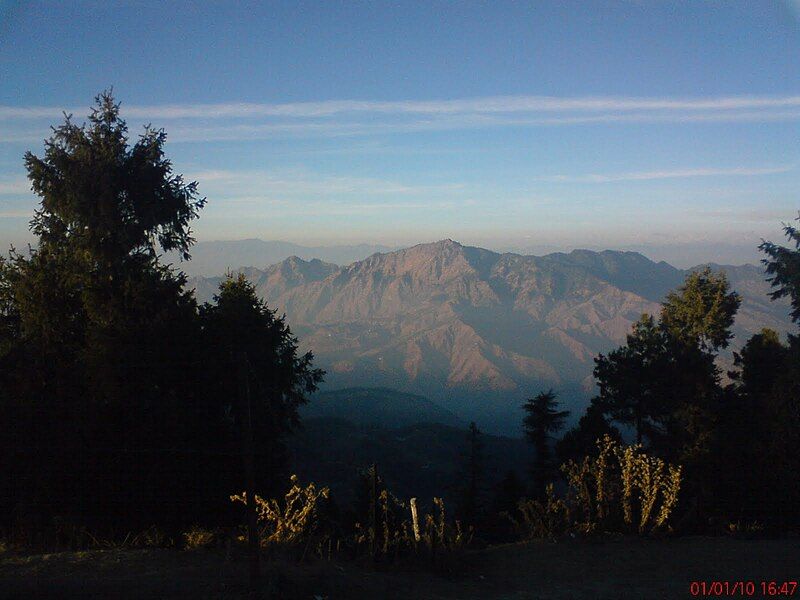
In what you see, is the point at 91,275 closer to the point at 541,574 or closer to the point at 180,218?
the point at 180,218

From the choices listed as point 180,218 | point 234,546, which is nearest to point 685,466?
point 234,546

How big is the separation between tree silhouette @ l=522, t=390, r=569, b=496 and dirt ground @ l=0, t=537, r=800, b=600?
66.1ft

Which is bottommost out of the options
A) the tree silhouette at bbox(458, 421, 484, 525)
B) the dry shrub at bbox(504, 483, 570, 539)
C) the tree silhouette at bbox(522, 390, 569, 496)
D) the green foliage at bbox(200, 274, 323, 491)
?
the tree silhouette at bbox(458, 421, 484, 525)

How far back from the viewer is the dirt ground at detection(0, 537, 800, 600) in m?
6.89


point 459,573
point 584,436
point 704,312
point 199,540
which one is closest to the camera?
point 459,573

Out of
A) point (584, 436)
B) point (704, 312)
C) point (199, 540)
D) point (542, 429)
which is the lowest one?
point (542, 429)

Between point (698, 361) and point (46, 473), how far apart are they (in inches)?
819

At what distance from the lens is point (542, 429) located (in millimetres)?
31062

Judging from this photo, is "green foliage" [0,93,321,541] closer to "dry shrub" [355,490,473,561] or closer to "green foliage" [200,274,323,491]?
"green foliage" [200,274,323,491]

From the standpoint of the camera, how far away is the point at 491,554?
30.8 feet

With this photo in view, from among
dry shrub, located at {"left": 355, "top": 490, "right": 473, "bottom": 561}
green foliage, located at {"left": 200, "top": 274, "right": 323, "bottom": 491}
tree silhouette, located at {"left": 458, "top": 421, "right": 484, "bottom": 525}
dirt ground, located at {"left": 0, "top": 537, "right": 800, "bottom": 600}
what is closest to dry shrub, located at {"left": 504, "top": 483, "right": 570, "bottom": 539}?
dirt ground, located at {"left": 0, "top": 537, "right": 800, "bottom": 600}

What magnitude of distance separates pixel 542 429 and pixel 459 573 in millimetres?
23747
